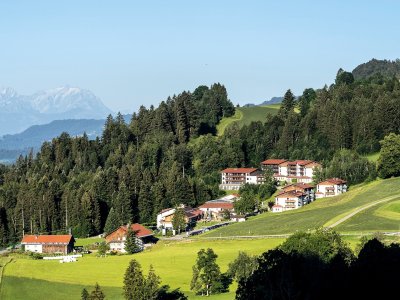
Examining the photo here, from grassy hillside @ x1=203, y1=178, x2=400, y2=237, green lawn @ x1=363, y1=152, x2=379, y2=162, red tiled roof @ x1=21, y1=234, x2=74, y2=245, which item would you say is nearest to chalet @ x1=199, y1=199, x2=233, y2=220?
grassy hillside @ x1=203, y1=178, x2=400, y2=237

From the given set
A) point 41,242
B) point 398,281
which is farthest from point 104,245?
point 398,281

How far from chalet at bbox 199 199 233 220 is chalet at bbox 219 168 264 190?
1348 cm

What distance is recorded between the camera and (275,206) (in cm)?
10406

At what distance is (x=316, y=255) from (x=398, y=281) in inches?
587

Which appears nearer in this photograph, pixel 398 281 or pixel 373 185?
pixel 398 281

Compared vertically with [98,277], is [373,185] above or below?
above

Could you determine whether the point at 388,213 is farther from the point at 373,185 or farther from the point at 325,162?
the point at 325,162

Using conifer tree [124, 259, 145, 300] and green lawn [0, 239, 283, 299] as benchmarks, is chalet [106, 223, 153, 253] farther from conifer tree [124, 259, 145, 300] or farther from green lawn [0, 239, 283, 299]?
conifer tree [124, 259, 145, 300]

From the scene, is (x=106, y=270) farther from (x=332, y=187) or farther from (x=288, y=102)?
(x=288, y=102)

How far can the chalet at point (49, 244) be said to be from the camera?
295 feet

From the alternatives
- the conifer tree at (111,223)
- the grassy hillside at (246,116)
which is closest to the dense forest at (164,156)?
the conifer tree at (111,223)

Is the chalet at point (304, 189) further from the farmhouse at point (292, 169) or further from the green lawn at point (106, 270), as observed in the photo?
the green lawn at point (106, 270)

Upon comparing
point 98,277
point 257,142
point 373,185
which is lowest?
point 98,277

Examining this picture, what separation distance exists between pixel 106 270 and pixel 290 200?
39486mm
